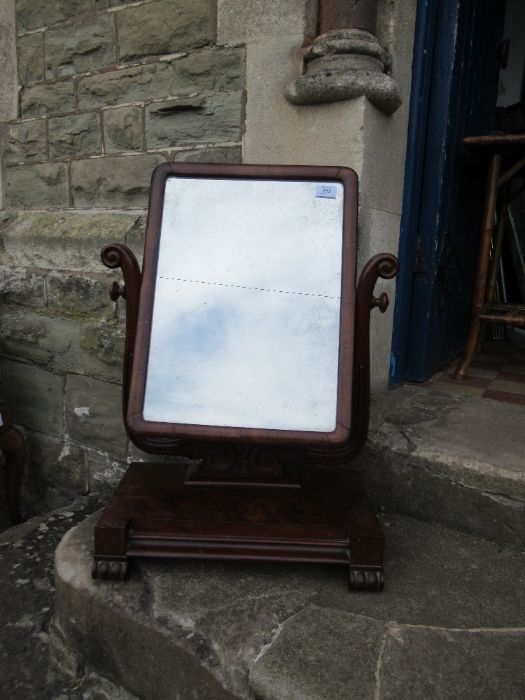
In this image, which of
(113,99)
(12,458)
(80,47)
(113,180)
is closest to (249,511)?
(12,458)

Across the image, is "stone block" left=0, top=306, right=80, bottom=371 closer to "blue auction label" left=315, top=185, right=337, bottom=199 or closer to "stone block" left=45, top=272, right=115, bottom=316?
"stone block" left=45, top=272, right=115, bottom=316

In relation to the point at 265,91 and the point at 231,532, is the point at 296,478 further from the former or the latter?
the point at 265,91

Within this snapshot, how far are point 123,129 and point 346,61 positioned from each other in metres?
0.94

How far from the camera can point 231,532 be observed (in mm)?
1304

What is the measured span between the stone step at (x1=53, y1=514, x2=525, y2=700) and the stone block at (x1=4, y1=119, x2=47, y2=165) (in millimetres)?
1782

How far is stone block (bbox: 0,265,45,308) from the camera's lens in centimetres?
238

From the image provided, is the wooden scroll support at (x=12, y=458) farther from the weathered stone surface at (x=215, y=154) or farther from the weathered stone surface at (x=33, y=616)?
the weathered stone surface at (x=215, y=154)

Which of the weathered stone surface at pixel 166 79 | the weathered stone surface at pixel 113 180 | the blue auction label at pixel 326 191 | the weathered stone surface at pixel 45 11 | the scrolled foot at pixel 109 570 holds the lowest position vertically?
the scrolled foot at pixel 109 570

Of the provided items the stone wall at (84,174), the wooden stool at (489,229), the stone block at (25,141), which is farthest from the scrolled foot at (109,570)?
the stone block at (25,141)

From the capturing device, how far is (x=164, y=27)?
2008 mm

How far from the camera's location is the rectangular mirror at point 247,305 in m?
1.24

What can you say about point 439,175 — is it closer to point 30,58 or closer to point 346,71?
point 346,71

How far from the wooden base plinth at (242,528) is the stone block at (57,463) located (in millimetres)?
1042

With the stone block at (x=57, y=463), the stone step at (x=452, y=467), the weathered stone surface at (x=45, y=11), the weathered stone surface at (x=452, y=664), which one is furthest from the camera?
the stone block at (x=57, y=463)
